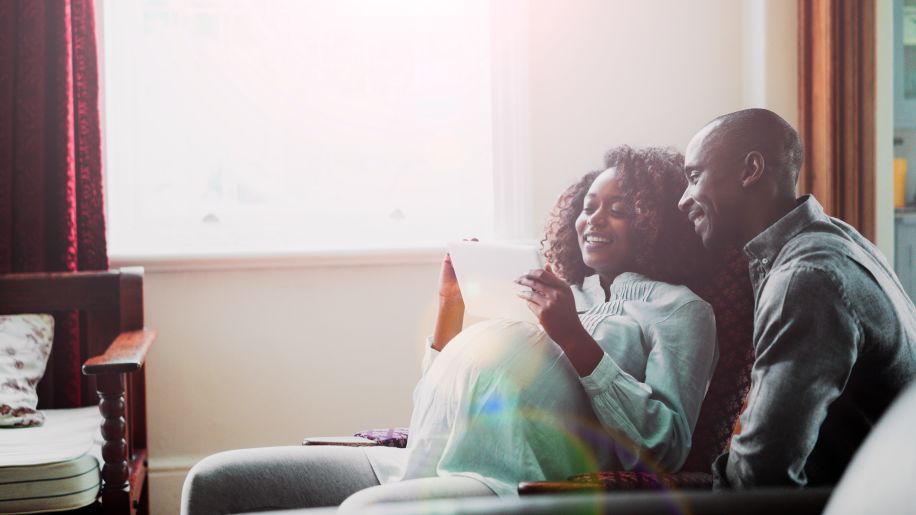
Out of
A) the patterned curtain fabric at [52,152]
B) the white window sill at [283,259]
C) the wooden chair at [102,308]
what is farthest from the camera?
the white window sill at [283,259]

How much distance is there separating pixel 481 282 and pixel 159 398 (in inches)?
60.1

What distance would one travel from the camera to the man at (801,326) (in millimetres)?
1010

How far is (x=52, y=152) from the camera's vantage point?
247cm

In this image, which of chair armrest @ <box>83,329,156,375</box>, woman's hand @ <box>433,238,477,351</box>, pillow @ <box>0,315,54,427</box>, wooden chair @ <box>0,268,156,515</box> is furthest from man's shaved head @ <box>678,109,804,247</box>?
pillow @ <box>0,315,54,427</box>

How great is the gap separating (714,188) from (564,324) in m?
0.29

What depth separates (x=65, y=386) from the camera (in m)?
2.45

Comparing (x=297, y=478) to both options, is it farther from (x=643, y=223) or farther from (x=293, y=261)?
(x=293, y=261)

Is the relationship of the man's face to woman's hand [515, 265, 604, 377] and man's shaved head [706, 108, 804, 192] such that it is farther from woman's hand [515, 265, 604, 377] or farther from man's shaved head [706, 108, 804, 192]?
woman's hand [515, 265, 604, 377]

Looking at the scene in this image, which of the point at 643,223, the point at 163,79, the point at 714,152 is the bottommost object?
the point at 643,223

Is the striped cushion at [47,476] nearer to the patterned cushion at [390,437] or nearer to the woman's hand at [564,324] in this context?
the patterned cushion at [390,437]

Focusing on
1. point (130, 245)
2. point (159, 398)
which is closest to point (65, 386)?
point (159, 398)

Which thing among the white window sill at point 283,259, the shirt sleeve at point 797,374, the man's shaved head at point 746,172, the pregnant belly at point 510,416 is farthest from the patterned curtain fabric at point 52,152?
the shirt sleeve at point 797,374

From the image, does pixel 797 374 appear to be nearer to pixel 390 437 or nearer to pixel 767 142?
pixel 767 142

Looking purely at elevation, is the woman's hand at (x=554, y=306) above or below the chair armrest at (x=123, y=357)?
above
